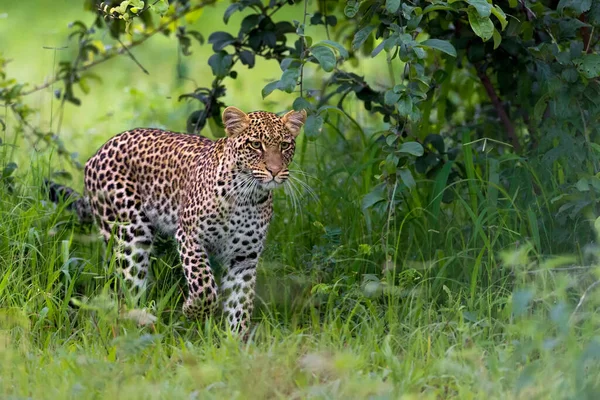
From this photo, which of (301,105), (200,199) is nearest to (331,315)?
(200,199)

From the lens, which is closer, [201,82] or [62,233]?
[62,233]

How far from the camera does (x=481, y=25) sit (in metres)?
5.07

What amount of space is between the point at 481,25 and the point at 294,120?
1.26 m

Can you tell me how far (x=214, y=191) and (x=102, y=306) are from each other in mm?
1149

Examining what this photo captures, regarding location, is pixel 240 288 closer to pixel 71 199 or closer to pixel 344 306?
pixel 344 306

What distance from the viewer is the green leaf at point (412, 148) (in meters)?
5.37

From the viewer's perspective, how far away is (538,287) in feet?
18.1

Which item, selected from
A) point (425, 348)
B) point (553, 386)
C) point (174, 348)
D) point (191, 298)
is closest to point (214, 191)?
point (191, 298)

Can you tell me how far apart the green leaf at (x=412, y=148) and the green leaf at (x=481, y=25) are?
0.67 metres

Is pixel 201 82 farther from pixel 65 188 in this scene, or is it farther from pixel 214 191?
pixel 214 191

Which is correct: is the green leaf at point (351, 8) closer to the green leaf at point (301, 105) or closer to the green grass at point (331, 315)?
the green leaf at point (301, 105)

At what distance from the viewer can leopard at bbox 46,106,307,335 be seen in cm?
575

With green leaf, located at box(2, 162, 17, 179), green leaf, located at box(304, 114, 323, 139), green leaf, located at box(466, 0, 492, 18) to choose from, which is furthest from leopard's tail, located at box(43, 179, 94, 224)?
green leaf, located at box(466, 0, 492, 18)

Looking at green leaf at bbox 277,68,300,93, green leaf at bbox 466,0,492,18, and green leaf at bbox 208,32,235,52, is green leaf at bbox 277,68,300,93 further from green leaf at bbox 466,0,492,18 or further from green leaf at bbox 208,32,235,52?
green leaf at bbox 208,32,235,52
